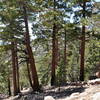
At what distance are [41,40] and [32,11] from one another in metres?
2.75

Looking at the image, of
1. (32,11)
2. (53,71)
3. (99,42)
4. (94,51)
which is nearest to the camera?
(32,11)

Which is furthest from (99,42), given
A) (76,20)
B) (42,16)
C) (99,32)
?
(42,16)

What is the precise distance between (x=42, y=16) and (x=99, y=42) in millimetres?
5246

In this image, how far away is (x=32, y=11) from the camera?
18.1 m

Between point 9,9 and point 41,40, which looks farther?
point 41,40

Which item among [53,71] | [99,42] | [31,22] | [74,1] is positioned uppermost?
[74,1]

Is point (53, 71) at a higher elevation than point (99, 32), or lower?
lower

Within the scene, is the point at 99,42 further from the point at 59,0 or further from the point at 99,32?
the point at 59,0

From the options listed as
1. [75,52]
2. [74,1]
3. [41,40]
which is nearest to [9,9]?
[41,40]

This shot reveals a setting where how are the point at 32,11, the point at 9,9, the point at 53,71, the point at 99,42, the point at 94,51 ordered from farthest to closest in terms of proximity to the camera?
the point at 94,51 < the point at 53,71 < the point at 99,42 < the point at 32,11 < the point at 9,9

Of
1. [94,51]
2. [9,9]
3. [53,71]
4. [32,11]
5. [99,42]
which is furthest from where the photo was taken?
[94,51]

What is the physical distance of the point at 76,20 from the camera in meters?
19.9

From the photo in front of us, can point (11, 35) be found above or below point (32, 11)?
below

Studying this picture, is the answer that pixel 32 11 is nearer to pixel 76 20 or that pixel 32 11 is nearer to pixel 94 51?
pixel 76 20
